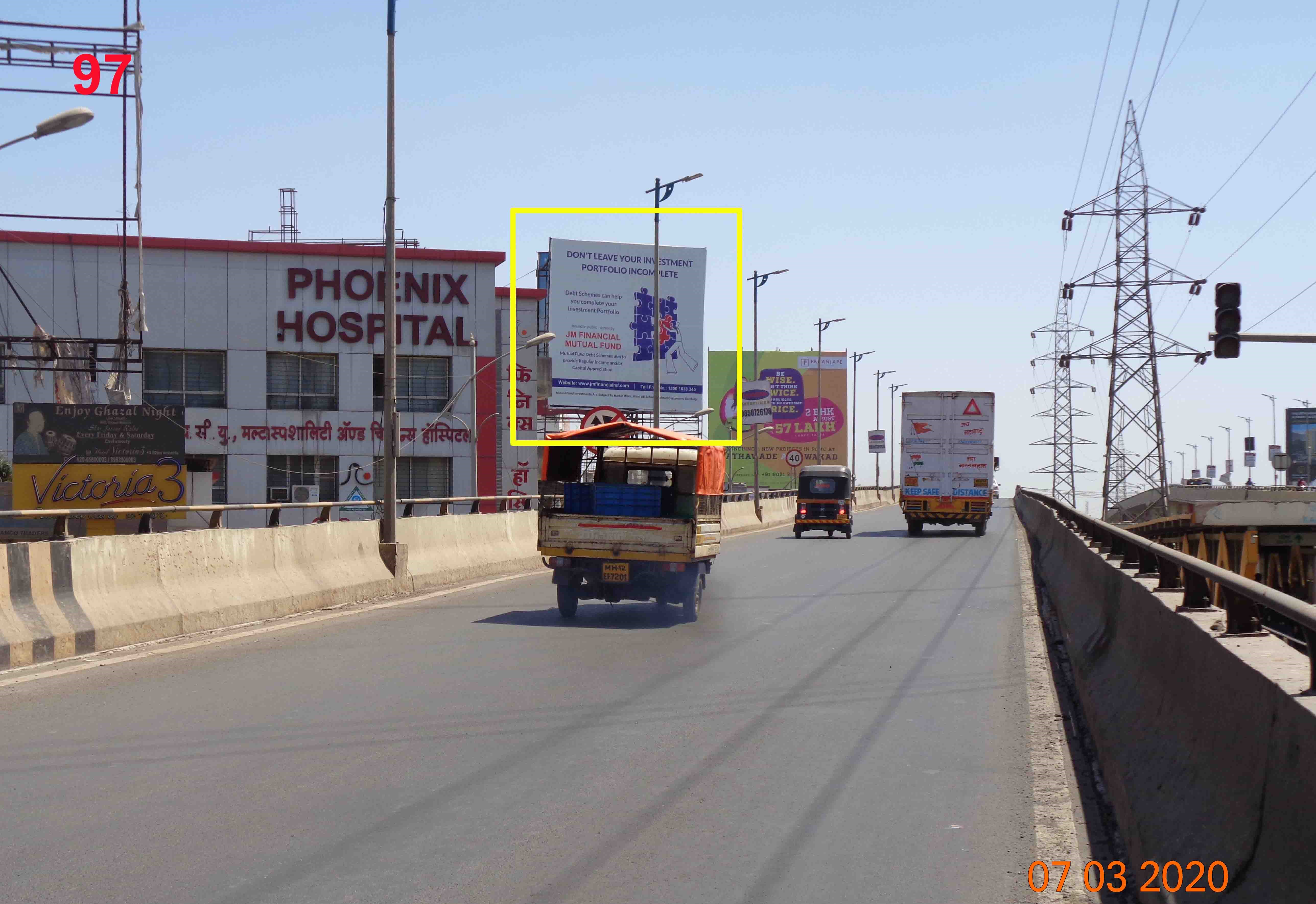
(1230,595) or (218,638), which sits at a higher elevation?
(1230,595)

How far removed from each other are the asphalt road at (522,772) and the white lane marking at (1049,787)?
109 mm

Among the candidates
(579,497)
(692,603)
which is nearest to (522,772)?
(692,603)

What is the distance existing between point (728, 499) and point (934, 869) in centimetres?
4655

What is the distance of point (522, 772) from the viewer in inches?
301

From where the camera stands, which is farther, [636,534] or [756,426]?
[756,426]

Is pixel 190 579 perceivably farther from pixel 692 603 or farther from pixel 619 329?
pixel 619 329

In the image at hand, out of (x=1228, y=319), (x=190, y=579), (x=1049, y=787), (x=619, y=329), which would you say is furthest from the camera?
(x=619, y=329)

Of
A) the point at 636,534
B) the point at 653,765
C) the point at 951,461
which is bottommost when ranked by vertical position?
the point at 653,765

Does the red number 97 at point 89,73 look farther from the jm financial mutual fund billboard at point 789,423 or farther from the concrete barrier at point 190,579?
the jm financial mutual fund billboard at point 789,423

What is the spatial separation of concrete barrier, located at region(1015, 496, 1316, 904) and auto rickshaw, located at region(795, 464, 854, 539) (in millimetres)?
33098

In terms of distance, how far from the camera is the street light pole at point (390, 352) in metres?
18.6

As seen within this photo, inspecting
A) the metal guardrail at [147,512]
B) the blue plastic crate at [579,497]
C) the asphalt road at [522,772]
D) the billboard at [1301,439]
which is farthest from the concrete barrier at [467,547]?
the billboard at [1301,439]

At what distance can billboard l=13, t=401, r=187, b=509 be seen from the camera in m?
39.5

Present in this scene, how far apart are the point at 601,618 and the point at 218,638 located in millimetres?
4978
